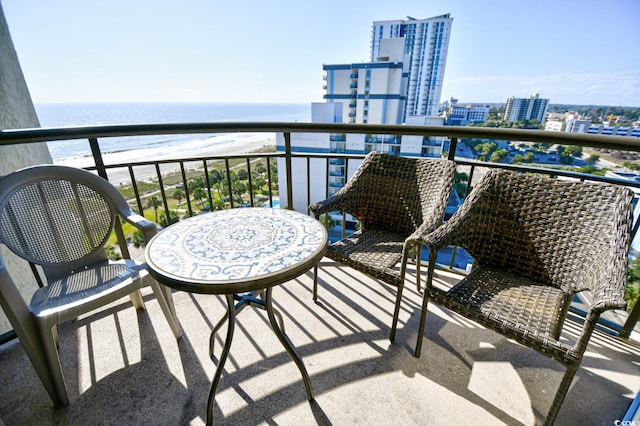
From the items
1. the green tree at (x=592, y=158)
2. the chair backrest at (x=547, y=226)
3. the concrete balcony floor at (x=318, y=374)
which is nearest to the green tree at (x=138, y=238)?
the concrete balcony floor at (x=318, y=374)

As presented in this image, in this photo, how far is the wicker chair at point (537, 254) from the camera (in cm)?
109

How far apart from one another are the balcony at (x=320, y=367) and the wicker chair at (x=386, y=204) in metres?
0.23

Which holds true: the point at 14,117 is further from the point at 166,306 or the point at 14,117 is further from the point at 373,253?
the point at 373,253

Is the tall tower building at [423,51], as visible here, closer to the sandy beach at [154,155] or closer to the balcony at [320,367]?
the sandy beach at [154,155]

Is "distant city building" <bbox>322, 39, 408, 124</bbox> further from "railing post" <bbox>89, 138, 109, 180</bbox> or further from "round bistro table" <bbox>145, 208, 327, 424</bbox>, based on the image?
"round bistro table" <bbox>145, 208, 327, 424</bbox>

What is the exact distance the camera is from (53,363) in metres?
1.20

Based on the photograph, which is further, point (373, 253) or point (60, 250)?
point (373, 253)

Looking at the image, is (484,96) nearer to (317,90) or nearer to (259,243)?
(317,90)

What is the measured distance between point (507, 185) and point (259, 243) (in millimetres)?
1424

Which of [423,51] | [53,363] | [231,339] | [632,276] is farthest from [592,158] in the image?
[423,51]

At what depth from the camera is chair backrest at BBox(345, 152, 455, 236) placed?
1812 mm

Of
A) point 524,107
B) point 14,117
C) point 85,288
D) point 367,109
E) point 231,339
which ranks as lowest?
point 231,339

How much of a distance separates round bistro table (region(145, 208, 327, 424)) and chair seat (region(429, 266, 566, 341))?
2.36ft

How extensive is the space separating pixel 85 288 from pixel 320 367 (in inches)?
51.0
